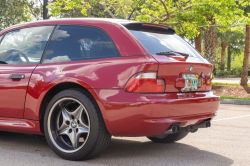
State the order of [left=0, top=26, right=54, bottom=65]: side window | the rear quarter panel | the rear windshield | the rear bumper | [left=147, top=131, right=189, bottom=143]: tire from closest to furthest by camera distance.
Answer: the rear bumper → the rear quarter panel → the rear windshield → [left=0, top=26, right=54, bottom=65]: side window → [left=147, top=131, right=189, bottom=143]: tire

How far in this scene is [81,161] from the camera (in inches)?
157

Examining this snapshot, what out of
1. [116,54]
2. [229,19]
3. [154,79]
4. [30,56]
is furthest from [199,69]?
[229,19]

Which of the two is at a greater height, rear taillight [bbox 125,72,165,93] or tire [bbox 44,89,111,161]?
rear taillight [bbox 125,72,165,93]

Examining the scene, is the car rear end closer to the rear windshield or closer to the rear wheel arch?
the rear windshield

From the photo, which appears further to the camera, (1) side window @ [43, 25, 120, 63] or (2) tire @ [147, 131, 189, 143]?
(2) tire @ [147, 131, 189, 143]

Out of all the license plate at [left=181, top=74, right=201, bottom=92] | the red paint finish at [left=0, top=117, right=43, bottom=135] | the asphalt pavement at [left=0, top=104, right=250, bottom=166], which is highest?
the license plate at [left=181, top=74, right=201, bottom=92]

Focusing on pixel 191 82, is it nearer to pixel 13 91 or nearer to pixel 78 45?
pixel 78 45

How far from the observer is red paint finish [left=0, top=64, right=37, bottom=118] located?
14.2 feet

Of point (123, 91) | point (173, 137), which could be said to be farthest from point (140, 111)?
point (173, 137)

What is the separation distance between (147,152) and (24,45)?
218cm

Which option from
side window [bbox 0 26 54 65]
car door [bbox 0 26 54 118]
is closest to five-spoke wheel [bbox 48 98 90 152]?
car door [bbox 0 26 54 118]

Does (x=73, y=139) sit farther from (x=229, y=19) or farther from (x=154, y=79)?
(x=229, y=19)

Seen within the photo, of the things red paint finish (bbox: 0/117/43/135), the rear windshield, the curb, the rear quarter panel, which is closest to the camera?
the rear quarter panel

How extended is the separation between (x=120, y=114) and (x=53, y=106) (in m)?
0.89
